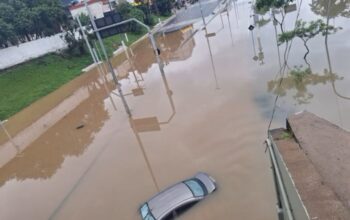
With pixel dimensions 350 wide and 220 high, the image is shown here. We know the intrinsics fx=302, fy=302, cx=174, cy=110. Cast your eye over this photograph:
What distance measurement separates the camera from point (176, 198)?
9.02 metres

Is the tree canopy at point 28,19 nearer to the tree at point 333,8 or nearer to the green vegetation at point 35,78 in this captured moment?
the green vegetation at point 35,78

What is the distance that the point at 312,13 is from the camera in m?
29.1

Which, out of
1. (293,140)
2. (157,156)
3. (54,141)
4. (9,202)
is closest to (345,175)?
(293,140)

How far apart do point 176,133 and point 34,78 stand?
71.9 feet

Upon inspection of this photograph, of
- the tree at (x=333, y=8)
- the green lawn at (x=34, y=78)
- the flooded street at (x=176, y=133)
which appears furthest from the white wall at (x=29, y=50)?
the tree at (x=333, y=8)

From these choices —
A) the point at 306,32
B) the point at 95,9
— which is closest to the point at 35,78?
the point at 95,9

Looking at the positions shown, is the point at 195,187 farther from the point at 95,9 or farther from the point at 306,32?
the point at 95,9

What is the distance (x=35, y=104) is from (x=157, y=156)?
17618 millimetres

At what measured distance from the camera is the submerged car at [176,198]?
8797 mm

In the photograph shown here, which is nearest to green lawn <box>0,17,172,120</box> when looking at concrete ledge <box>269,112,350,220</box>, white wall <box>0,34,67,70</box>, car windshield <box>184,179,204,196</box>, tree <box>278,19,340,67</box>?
white wall <box>0,34,67,70</box>

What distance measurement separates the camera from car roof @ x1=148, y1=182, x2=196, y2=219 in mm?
8797

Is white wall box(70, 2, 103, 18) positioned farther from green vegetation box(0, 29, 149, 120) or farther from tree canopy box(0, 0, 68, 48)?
green vegetation box(0, 29, 149, 120)

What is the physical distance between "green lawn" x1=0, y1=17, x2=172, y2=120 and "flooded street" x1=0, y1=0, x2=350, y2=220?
2433mm

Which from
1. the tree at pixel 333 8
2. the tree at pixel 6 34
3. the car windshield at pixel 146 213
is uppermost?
the tree at pixel 6 34
